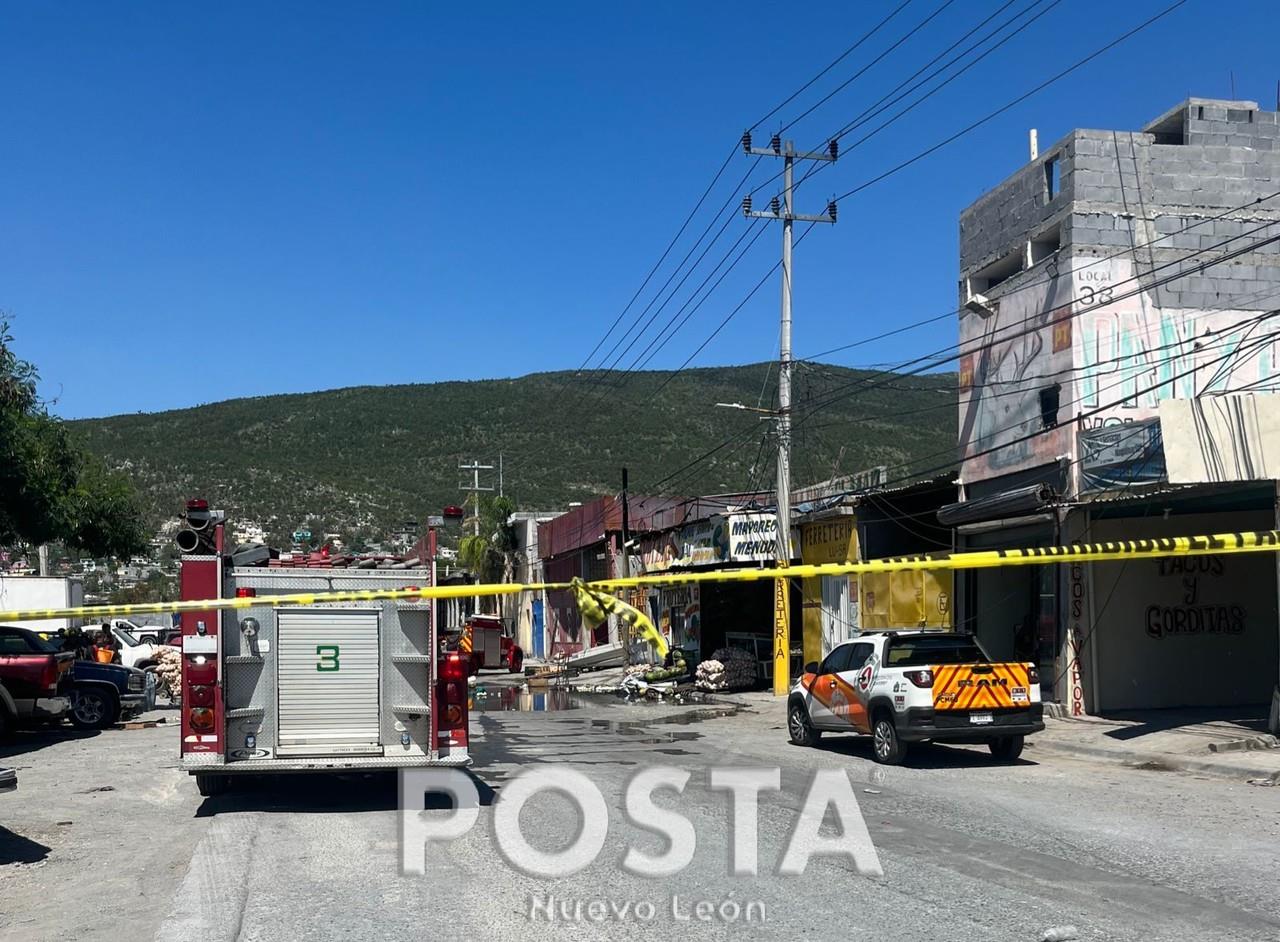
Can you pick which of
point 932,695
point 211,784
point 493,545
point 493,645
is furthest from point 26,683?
→ point 493,545

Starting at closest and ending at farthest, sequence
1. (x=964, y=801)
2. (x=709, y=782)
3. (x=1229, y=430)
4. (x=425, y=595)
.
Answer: (x=425, y=595) → (x=964, y=801) → (x=709, y=782) → (x=1229, y=430)

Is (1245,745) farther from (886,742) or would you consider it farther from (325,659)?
(325,659)

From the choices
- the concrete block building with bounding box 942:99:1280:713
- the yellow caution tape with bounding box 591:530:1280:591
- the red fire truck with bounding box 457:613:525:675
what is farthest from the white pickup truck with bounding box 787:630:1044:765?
the red fire truck with bounding box 457:613:525:675

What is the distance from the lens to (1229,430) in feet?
53.4

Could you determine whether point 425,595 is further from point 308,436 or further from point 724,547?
point 308,436

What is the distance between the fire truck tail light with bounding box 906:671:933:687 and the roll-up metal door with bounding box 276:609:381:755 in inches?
260

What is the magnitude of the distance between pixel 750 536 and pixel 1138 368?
13784 mm

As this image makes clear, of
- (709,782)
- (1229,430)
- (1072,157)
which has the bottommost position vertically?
(709,782)

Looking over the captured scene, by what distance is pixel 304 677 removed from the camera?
11.9 metres

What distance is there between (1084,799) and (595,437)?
79.3 meters

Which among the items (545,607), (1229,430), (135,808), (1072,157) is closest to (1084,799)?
(1229,430)

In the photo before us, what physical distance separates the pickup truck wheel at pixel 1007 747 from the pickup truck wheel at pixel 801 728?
2804mm

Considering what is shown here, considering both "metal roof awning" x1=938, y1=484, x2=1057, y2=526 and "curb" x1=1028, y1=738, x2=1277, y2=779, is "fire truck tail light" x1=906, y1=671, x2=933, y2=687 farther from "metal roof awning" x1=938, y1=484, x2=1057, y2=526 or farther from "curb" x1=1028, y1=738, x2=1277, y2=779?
"metal roof awning" x1=938, y1=484, x2=1057, y2=526

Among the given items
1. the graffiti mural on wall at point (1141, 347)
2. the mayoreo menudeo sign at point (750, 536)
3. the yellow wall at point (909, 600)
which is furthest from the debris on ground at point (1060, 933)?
the mayoreo menudeo sign at point (750, 536)
